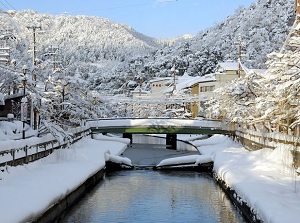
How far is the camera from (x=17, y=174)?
623 inches

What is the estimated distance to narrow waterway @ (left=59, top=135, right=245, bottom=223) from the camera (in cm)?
1488

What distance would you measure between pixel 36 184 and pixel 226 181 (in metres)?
8.69

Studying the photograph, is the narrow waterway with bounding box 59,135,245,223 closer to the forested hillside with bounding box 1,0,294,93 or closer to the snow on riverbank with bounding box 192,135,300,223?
the snow on riverbank with bounding box 192,135,300,223

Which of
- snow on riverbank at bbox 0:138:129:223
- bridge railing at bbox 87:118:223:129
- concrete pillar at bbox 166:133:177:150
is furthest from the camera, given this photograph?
concrete pillar at bbox 166:133:177:150

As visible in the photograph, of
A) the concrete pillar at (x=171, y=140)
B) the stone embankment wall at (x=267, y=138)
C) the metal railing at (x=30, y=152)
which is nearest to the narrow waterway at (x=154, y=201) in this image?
the metal railing at (x=30, y=152)

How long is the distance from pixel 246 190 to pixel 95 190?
8425mm

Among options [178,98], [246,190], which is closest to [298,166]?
[246,190]

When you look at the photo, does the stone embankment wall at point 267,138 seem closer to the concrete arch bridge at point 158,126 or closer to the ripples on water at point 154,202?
the concrete arch bridge at point 158,126

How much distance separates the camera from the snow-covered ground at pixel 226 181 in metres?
10.7

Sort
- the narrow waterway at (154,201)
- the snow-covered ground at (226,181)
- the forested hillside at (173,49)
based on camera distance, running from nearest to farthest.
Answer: the snow-covered ground at (226,181), the narrow waterway at (154,201), the forested hillside at (173,49)

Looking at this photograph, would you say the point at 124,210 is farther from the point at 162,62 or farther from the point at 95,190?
the point at 162,62

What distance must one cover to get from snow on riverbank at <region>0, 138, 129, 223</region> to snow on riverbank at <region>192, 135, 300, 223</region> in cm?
574

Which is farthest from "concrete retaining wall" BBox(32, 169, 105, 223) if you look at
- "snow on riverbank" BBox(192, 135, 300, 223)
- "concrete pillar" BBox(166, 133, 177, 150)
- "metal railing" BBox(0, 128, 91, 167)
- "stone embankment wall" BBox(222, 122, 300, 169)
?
"concrete pillar" BBox(166, 133, 177, 150)

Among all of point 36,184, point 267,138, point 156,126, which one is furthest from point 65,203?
point 156,126
